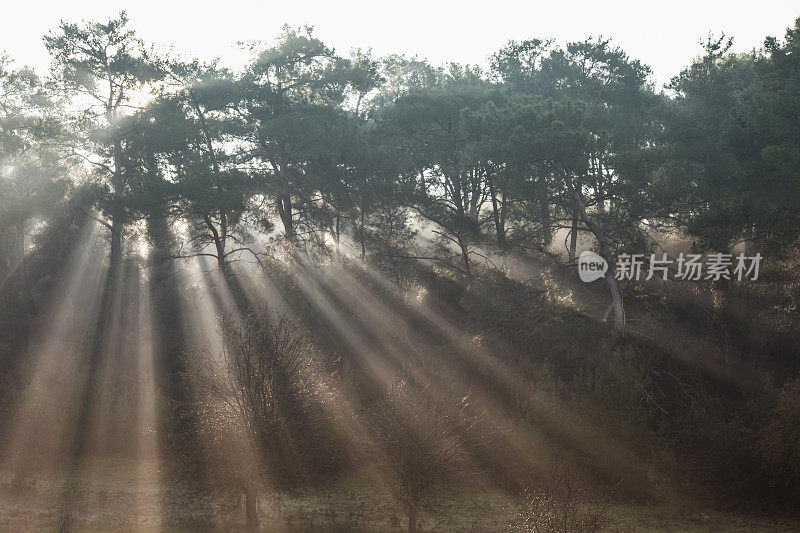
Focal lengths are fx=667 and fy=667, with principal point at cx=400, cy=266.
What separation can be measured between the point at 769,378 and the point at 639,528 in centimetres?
819

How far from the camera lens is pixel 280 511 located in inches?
792

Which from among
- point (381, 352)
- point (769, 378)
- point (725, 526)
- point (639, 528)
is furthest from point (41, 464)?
point (769, 378)

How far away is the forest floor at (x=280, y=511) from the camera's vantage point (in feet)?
60.4

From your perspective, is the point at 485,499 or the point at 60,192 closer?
the point at 485,499

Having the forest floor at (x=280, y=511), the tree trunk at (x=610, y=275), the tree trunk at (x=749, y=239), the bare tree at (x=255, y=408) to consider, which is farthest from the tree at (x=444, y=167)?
the bare tree at (x=255, y=408)

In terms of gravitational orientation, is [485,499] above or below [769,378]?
below

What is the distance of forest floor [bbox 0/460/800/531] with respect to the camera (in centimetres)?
1842

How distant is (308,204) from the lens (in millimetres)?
34000

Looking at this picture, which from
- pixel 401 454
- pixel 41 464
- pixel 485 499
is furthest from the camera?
pixel 41 464

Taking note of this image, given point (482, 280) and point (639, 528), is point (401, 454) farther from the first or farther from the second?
point (482, 280)

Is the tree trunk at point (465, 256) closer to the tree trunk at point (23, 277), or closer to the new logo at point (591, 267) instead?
the new logo at point (591, 267)

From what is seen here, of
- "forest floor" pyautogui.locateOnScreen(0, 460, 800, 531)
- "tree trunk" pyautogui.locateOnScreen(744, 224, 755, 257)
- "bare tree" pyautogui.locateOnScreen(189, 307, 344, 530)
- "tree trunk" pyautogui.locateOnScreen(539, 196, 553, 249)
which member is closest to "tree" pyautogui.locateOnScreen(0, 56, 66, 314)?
"forest floor" pyautogui.locateOnScreen(0, 460, 800, 531)

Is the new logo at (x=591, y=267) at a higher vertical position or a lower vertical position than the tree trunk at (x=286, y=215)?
lower

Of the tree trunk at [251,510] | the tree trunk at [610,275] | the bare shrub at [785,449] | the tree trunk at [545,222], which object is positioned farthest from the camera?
the tree trunk at [545,222]
